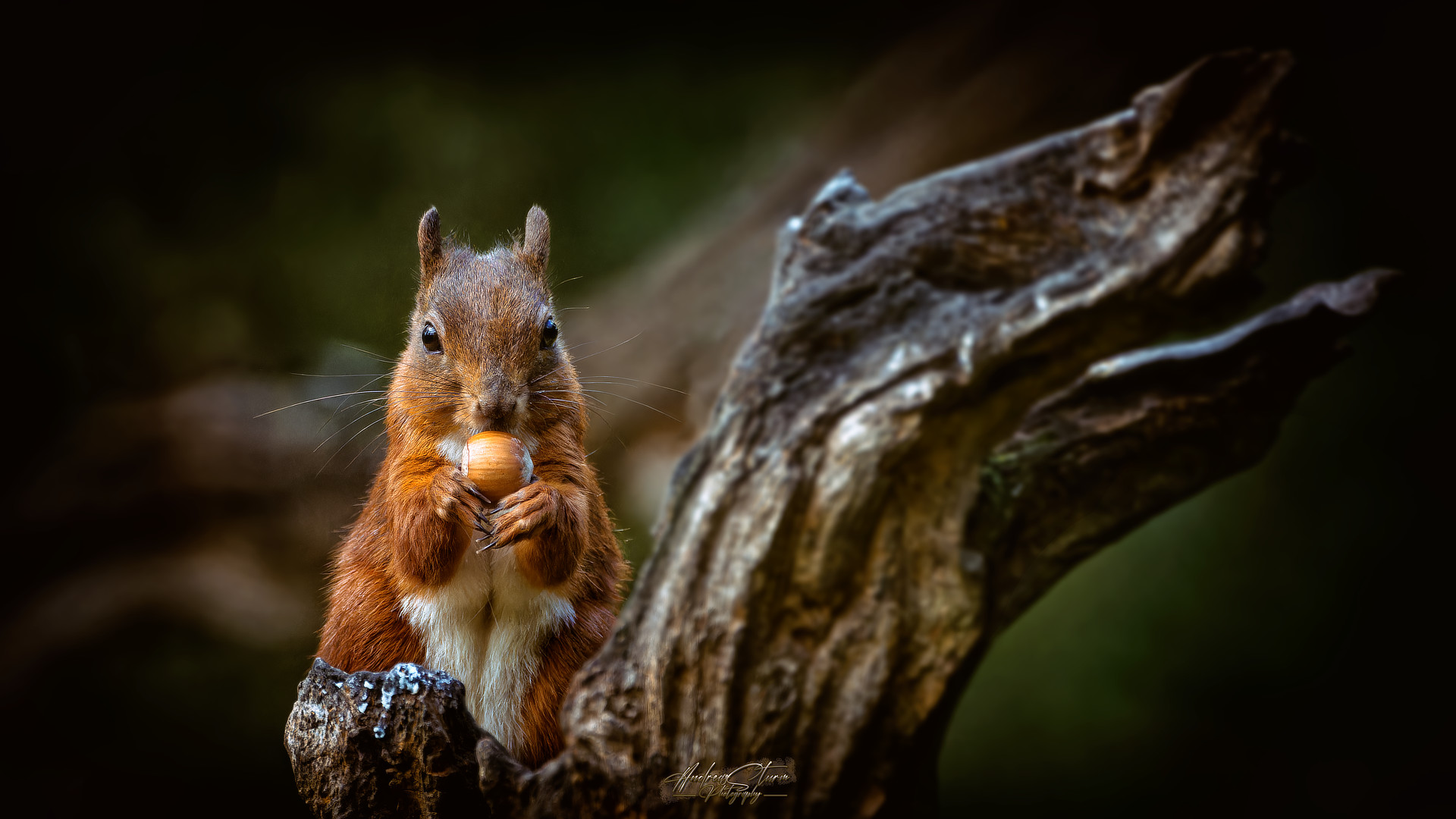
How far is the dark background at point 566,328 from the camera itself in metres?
1.42

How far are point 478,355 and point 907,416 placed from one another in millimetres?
737

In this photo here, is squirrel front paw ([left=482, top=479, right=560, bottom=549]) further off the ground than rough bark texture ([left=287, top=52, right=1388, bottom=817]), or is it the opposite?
squirrel front paw ([left=482, top=479, right=560, bottom=549])

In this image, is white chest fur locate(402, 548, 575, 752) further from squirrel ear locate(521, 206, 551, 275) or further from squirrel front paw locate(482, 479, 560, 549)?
squirrel ear locate(521, 206, 551, 275)

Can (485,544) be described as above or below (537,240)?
below

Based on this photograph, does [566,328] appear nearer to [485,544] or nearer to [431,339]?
[431,339]

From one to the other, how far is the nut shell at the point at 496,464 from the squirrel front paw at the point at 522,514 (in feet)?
0.07

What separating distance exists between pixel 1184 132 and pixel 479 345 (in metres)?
0.98

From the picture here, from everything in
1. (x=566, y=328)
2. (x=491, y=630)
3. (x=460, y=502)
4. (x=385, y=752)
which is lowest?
(x=385, y=752)

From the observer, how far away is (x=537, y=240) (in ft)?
5.24

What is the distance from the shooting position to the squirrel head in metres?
1.37

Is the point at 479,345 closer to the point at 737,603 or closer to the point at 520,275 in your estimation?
the point at 520,275

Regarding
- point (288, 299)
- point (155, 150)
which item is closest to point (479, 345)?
point (288, 299)
